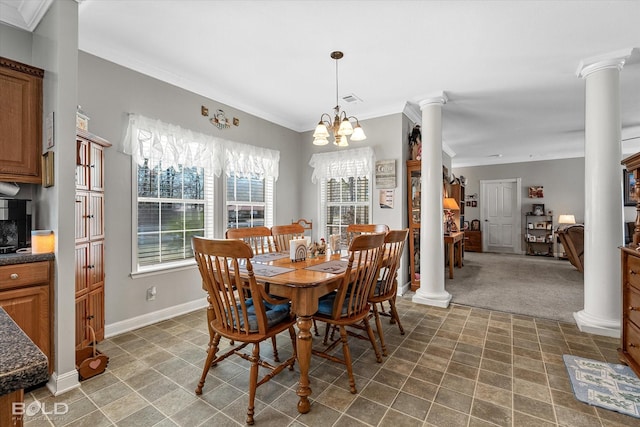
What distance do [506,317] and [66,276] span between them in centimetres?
408

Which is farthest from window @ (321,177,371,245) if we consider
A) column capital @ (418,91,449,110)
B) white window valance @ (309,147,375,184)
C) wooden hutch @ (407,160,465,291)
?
column capital @ (418,91,449,110)

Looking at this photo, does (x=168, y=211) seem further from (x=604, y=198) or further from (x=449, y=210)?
(x=449, y=210)

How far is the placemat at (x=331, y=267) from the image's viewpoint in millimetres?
2093

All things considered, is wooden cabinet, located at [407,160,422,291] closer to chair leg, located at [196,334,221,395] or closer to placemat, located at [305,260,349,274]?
placemat, located at [305,260,349,274]

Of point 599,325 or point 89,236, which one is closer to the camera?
point 89,236

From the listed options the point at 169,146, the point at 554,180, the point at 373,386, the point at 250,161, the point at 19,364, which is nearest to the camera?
the point at 19,364

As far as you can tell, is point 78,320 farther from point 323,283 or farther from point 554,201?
point 554,201

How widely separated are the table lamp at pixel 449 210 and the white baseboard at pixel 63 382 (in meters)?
5.43

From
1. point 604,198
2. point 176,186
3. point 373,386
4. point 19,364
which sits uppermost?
point 176,186

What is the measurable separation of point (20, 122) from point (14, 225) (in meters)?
0.73

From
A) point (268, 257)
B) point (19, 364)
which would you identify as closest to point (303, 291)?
point (268, 257)

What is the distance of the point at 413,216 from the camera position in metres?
4.34

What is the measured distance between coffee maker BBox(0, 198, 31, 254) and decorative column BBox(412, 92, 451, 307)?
3.89 meters

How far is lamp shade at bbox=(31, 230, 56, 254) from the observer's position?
76.7 inches
